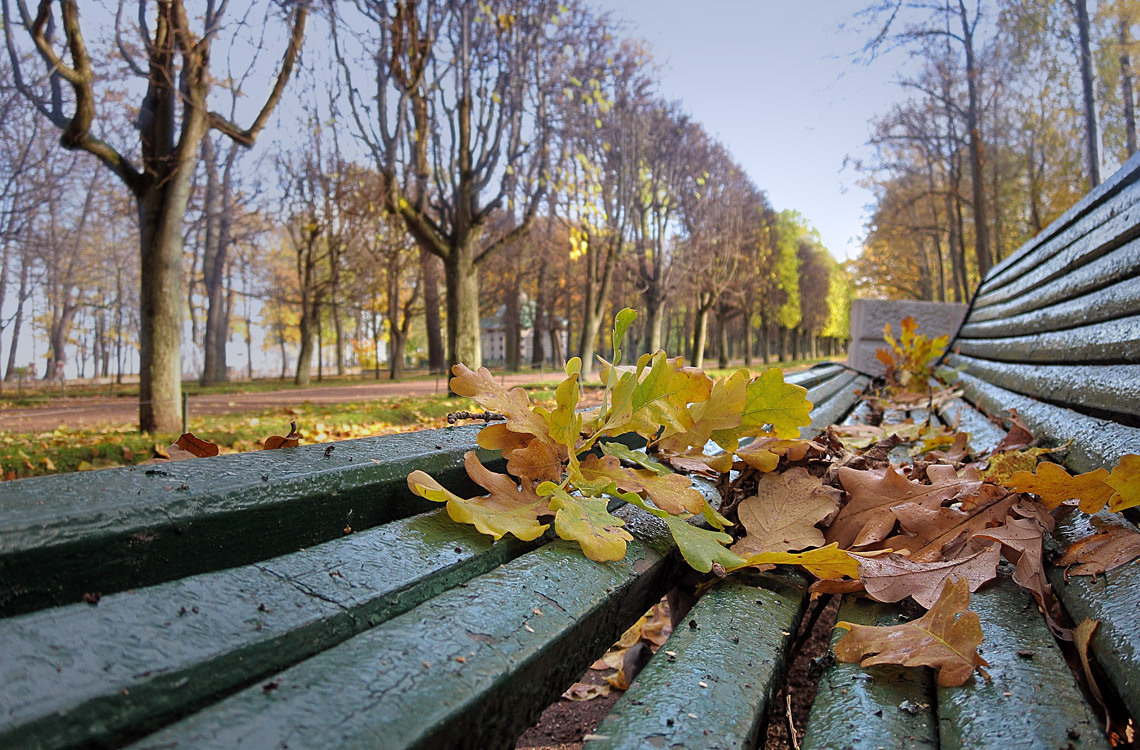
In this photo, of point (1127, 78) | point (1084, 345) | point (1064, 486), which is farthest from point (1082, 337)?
point (1127, 78)

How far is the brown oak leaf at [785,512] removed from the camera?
3.25 ft

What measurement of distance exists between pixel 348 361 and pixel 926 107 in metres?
59.9

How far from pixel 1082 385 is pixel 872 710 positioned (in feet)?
4.45

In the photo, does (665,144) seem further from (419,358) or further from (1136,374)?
(419,358)

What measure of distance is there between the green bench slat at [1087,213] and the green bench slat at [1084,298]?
0.58 ft

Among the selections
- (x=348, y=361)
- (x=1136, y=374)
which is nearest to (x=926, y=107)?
(x=1136, y=374)

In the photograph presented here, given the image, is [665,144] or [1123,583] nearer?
[1123,583]

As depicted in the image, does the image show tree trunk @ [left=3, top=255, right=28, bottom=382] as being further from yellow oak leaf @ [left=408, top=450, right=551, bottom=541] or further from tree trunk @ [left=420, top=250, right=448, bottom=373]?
yellow oak leaf @ [left=408, top=450, right=551, bottom=541]

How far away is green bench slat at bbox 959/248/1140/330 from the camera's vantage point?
1.51 meters

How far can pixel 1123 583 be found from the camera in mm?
752

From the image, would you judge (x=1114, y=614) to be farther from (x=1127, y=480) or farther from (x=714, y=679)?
(x=714, y=679)

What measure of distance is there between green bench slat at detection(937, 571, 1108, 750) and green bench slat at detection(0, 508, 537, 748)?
544mm

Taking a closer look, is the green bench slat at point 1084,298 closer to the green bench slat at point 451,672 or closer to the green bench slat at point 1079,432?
the green bench slat at point 1079,432

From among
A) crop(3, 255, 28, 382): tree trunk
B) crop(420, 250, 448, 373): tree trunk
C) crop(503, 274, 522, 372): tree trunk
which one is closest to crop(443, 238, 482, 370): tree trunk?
crop(420, 250, 448, 373): tree trunk
